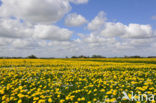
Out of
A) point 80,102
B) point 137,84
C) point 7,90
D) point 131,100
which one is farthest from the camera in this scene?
point 137,84

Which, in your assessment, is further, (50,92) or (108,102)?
(50,92)

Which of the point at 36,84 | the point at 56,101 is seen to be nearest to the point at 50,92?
the point at 56,101

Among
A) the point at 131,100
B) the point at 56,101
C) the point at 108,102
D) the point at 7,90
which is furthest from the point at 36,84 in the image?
the point at 131,100

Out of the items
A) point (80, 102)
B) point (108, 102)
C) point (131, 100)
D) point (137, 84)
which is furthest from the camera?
point (137, 84)

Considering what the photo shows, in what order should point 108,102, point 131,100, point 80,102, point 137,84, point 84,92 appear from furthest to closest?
point 137,84 < point 84,92 < point 80,102 < point 131,100 < point 108,102

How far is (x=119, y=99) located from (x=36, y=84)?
12.6ft

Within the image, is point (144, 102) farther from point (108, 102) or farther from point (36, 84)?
point (36, 84)

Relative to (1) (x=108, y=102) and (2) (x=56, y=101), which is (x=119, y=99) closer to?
(1) (x=108, y=102)

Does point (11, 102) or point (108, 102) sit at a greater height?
point (108, 102)

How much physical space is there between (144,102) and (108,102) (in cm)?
100

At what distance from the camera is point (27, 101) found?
14.8ft

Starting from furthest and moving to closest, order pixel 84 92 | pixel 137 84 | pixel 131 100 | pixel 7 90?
pixel 137 84 < pixel 7 90 < pixel 84 92 < pixel 131 100

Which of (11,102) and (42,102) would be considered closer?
(42,102)

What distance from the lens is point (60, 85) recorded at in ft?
19.2
